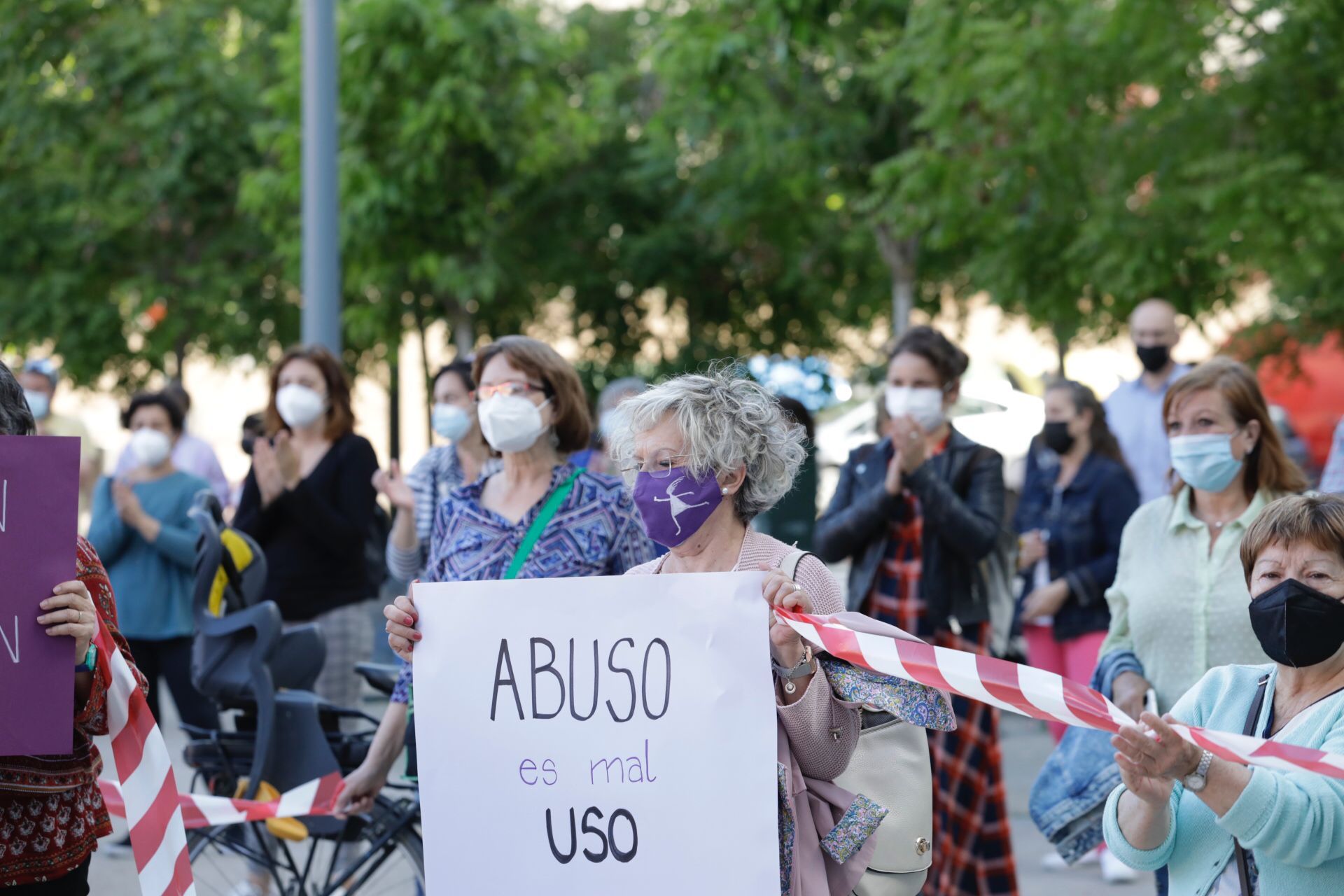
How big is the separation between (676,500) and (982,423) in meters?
15.3

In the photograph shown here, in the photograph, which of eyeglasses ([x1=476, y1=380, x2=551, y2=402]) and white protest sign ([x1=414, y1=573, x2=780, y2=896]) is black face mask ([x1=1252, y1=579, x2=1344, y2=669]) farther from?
eyeglasses ([x1=476, y1=380, x2=551, y2=402])

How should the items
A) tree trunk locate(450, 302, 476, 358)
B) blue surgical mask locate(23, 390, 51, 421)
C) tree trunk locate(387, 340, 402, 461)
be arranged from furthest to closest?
tree trunk locate(387, 340, 402, 461) → tree trunk locate(450, 302, 476, 358) → blue surgical mask locate(23, 390, 51, 421)

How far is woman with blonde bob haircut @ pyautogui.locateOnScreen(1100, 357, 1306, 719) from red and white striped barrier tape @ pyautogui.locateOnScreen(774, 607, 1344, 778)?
1426mm

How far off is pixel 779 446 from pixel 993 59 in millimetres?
8314

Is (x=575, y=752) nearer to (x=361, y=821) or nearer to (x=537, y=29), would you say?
(x=361, y=821)

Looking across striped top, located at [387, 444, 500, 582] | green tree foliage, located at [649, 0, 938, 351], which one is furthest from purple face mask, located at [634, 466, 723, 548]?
green tree foliage, located at [649, 0, 938, 351]

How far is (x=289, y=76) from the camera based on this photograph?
596 inches

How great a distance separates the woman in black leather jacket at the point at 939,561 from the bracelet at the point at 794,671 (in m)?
2.15

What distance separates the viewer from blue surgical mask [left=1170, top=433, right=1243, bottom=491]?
4.41m

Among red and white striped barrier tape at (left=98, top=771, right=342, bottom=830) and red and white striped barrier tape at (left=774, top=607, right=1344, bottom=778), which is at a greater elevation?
red and white striped barrier tape at (left=774, top=607, right=1344, bottom=778)

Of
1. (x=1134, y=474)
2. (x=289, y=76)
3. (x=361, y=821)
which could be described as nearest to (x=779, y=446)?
(x=361, y=821)

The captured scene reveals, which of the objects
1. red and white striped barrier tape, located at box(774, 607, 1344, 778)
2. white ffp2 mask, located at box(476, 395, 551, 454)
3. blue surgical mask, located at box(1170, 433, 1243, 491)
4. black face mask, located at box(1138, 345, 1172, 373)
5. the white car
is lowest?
red and white striped barrier tape, located at box(774, 607, 1344, 778)

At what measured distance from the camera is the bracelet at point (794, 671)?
3.03 metres

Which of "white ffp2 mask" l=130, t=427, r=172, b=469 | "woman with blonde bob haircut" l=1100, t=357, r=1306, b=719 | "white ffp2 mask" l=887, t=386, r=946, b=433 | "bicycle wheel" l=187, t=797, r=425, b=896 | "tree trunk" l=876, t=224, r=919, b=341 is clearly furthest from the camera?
"tree trunk" l=876, t=224, r=919, b=341
